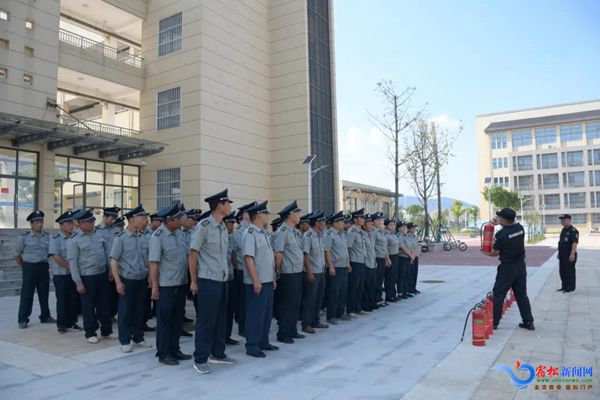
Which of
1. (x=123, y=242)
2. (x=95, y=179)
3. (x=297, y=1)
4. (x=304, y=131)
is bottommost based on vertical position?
(x=123, y=242)

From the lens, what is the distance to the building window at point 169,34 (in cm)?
2220

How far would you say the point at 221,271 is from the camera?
5.12 meters

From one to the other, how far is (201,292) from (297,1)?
24.8 meters

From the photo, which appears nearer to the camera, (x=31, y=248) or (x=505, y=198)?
(x=31, y=248)

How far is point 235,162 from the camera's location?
23328mm

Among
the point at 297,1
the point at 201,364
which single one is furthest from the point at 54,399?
the point at 297,1

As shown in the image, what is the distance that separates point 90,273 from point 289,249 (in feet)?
9.49

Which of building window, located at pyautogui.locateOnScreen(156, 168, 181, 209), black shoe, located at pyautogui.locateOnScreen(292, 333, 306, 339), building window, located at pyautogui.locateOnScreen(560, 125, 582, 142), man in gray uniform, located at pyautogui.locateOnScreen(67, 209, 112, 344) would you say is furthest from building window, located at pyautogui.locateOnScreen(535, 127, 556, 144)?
man in gray uniform, located at pyautogui.locateOnScreen(67, 209, 112, 344)

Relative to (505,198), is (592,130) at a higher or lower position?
higher

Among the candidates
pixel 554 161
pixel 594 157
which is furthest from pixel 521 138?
pixel 594 157

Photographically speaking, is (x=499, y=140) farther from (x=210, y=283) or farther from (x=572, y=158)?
(x=210, y=283)

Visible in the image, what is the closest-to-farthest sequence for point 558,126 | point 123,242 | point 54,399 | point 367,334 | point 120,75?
point 54,399 → point 123,242 → point 367,334 → point 120,75 → point 558,126

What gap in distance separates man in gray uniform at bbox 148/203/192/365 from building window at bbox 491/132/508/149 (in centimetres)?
7848

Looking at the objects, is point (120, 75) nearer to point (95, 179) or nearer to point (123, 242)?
point (95, 179)
